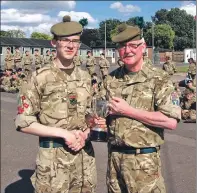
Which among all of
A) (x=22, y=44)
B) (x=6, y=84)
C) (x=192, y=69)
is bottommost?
(x=6, y=84)

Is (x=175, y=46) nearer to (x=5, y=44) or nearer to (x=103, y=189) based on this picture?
(x=5, y=44)

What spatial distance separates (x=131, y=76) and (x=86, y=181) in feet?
3.50

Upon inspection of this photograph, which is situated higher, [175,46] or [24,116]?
[175,46]

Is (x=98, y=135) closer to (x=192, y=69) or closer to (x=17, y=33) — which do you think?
(x=192, y=69)

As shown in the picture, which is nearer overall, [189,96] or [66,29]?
[66,29]

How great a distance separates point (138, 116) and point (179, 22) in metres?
107

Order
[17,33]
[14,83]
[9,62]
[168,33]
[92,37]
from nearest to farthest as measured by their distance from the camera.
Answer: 1. [14,83]
2. [9,62]
3. [168,33]
4. [92,37]
5. [17,33]

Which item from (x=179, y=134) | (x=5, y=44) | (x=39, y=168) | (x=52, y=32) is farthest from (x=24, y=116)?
(x=5, y=44)

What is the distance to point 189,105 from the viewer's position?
1220 cm

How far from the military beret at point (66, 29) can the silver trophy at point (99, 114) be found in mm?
648

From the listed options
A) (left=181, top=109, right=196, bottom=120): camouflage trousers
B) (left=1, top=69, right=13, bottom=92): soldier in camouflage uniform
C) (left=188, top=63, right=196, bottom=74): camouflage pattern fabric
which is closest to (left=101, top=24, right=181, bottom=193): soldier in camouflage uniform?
(left=181, top=109, right=196, bottom=120): camouflage trousers

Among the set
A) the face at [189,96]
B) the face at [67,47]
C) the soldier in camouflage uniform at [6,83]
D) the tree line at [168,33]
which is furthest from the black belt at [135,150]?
the tree line at [168,33]

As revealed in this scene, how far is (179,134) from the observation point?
32.6 ft

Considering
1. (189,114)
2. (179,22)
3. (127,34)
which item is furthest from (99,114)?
(179,22)
